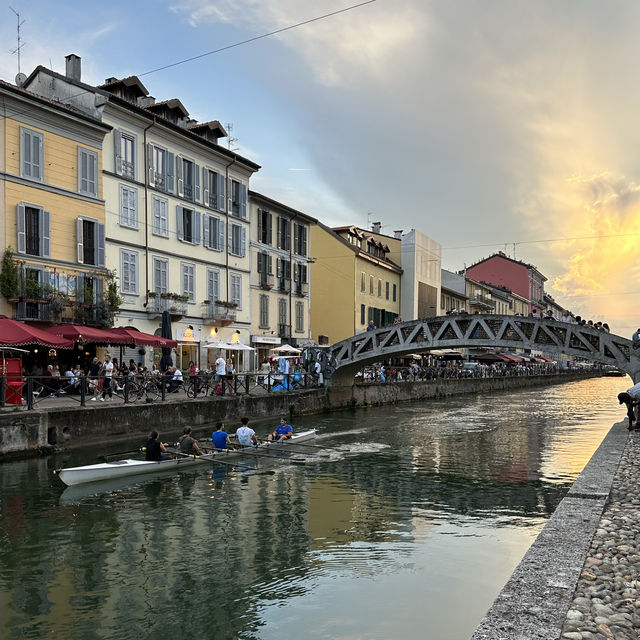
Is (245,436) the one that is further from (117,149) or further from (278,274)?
(278,274)

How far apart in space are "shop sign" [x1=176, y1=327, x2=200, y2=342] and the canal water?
533 inches

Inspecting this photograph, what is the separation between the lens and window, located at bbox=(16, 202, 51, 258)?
2570 centimetres

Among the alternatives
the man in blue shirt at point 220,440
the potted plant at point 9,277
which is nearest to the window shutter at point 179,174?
the potted plant at point 9,277

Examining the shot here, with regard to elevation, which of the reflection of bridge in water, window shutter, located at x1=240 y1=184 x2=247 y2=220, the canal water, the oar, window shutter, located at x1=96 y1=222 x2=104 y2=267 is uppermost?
window shutter, located at x1=240 y1=184 x2=247 y2=220

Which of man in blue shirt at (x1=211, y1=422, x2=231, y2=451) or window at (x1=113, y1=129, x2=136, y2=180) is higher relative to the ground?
window at (x1=113, y1=129, x2=136, y2=180)

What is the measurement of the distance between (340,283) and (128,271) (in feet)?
75.5

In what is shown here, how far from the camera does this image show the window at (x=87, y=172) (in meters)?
28.5

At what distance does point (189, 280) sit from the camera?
3541cm

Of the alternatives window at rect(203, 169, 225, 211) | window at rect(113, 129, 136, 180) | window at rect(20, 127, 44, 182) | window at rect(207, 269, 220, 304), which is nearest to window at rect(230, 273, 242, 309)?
window at rect(207, 269, 220, 304)

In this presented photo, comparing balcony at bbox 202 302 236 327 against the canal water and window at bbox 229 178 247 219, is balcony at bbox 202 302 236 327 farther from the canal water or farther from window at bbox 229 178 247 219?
the canal water

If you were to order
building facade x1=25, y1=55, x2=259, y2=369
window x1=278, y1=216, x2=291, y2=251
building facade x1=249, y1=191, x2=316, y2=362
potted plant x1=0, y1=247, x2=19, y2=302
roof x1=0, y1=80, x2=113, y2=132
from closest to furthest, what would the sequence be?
1. potted plant x1=0, y1=247, x2=19, y2=302
2. roof x1=0, y1=80, x2=113, y2=132
3. building facade x1=25, y1=55, x2=259, y2=369
4. building facade x1=249, y1=191, x2=316, y2=362
5. window x1=278, y1=216, x2=291, y2=251

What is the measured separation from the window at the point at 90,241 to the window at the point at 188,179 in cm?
661

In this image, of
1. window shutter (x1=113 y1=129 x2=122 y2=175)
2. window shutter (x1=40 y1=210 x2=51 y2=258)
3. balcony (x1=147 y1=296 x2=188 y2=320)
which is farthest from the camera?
balcony (x1=147 y1=296 x2=188 y2=320)

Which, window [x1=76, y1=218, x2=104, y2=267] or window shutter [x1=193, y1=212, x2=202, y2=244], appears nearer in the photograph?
window [x1=76, y1=218, x2=104, y2=267]
